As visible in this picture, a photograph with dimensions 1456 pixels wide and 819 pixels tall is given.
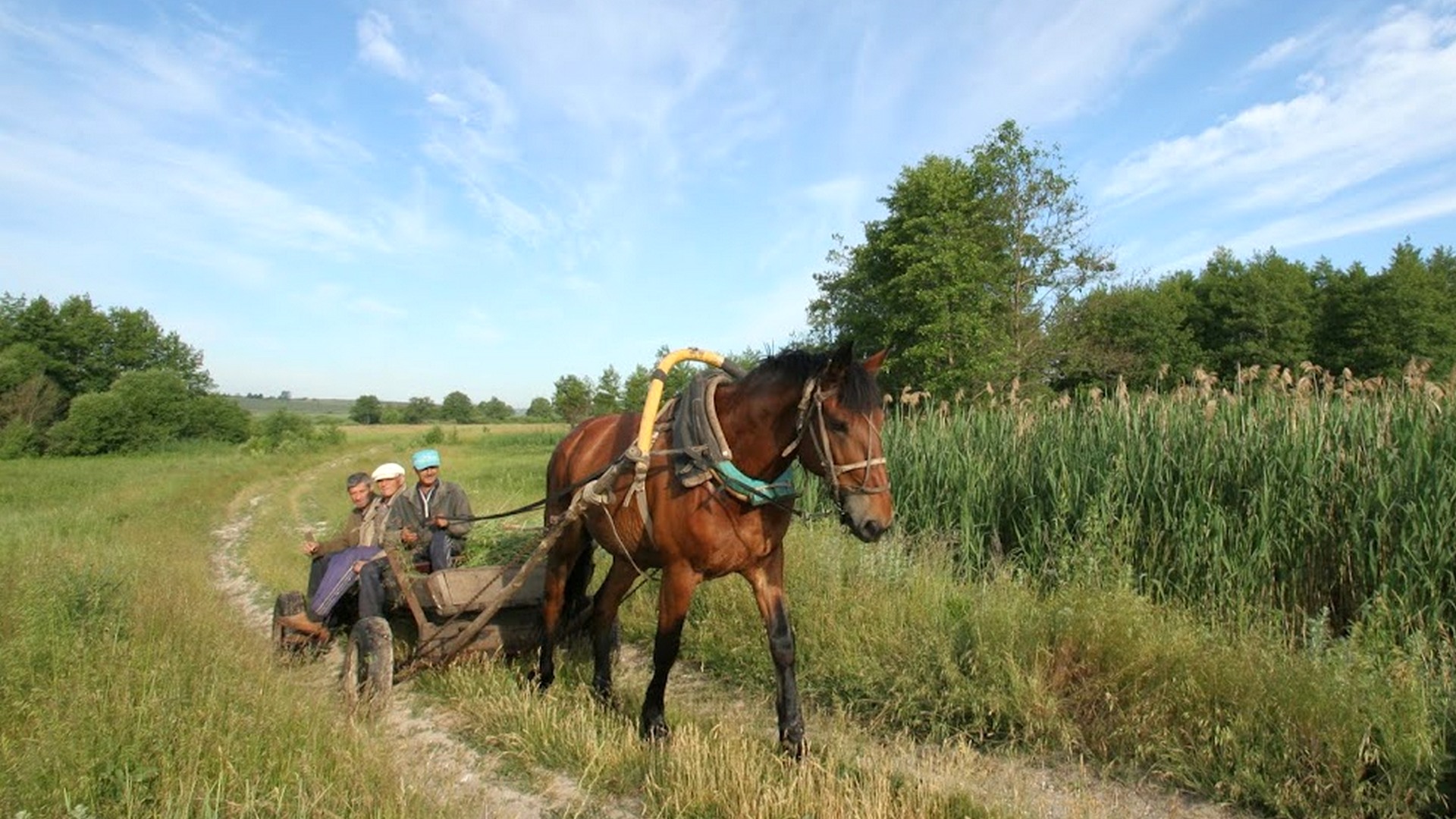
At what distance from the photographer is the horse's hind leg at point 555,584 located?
5.12m

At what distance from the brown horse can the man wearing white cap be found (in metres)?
2.00

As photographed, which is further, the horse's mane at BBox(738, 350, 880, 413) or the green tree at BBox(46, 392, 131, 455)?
the green tree at BBox(46, 392, 131, 455)

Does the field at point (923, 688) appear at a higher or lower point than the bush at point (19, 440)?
lower

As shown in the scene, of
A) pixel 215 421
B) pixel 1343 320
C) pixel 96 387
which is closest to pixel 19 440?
pixel 215 421

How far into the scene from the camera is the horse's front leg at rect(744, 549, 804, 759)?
379cm

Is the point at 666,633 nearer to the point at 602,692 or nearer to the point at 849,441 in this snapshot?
the point at 602,692


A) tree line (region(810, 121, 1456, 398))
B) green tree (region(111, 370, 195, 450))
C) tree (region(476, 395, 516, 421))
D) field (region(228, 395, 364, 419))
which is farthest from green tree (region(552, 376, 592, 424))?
field (region(228, 395, 364, 419))

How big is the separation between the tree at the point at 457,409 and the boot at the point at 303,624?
10416cm

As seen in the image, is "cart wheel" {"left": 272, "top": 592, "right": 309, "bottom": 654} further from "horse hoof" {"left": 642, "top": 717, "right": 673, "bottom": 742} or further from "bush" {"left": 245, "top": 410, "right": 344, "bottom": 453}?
"bush" {"left": 245, "top": 410, "right": 344, "bottom": 453}

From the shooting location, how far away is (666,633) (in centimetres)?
403

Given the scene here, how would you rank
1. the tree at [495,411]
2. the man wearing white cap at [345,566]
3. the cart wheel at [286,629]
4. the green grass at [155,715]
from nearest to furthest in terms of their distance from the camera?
1. the green grass at [155,715]
2. the man wearing white cap at [345,566]
3. the cart wheel at [286,629]
4. the tree at [495,411]

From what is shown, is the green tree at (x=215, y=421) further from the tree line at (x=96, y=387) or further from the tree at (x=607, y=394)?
the tree at (x=607, y=394)

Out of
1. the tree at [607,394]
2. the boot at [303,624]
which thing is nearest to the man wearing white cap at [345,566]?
the boot at [303,624]

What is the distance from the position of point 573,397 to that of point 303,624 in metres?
33.1
